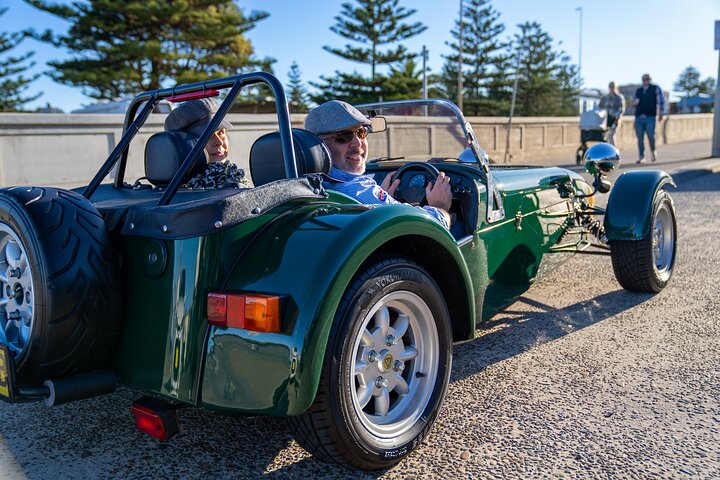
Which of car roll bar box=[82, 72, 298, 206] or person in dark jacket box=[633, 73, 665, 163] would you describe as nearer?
car roll bar box=[82, 72, 298, 206]

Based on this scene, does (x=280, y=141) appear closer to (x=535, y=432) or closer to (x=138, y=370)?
(x=138, y=370)

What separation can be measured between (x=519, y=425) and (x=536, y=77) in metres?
63.4

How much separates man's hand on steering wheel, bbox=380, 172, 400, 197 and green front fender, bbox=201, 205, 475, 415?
1.61m

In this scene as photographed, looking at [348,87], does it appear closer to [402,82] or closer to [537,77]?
[402,82]

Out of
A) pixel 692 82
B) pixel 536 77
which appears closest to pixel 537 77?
pixel 536 77

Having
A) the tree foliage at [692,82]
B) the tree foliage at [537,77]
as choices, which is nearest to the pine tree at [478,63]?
the tree foliage at [537,77]

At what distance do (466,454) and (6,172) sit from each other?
1032 centimetres

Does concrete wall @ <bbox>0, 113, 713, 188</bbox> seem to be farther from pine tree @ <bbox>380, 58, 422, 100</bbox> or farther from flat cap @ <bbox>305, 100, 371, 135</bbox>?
pine tree @ <bbox>380, 58, 422, 100</bbox>

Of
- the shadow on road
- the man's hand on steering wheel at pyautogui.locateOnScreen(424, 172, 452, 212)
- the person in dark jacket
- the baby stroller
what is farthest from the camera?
the person in dark jacket

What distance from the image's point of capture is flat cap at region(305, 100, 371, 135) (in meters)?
3.11

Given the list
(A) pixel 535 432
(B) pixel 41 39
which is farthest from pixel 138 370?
(B) pixel 41 39

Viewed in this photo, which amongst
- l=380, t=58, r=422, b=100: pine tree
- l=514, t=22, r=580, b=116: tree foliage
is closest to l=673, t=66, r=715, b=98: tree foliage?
l=514, t=22, r=580, b=116: tree foliage

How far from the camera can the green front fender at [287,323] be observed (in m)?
2.07

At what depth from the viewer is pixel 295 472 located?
7.93ft
